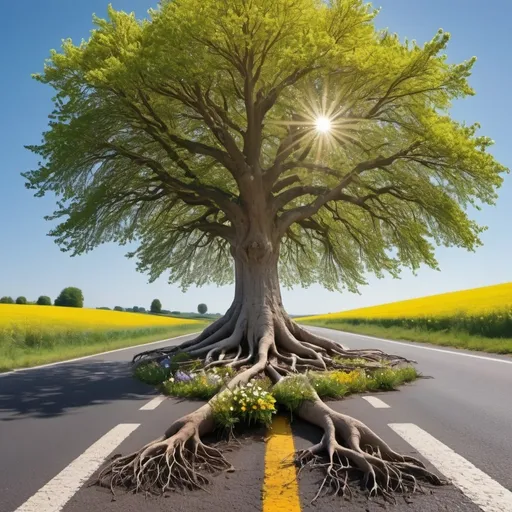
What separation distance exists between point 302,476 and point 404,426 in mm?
2418

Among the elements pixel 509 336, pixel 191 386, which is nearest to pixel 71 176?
pixel 191 386

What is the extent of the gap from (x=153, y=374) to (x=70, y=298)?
70602mm

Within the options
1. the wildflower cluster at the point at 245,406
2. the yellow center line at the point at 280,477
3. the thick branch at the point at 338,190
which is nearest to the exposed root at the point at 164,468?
the yellow center line at the point at 280,477

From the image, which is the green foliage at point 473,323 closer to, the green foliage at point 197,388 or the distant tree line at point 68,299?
the green foliage at point 197,388

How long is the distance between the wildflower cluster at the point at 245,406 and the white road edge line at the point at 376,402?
210 cm

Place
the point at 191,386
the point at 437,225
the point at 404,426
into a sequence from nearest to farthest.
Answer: the point at 404,426 < the point at 191,386 < the point at 437,225

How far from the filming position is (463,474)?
4.10m

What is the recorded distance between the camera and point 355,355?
43.6 feet

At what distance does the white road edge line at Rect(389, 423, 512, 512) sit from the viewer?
3.49 m

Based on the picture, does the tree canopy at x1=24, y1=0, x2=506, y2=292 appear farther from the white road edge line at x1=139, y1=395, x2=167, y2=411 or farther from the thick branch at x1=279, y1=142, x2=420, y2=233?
the white road edge line at x1=139, y1=395, x2=167, y2=411

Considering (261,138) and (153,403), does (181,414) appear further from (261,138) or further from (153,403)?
(261,138)

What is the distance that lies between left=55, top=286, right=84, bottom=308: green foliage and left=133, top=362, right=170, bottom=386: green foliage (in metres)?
69.1

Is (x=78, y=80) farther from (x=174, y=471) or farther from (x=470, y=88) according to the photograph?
(x=174, y=471)

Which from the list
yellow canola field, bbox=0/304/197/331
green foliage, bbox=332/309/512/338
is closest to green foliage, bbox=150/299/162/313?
yellow canola field, bbox=0/304/197/331
